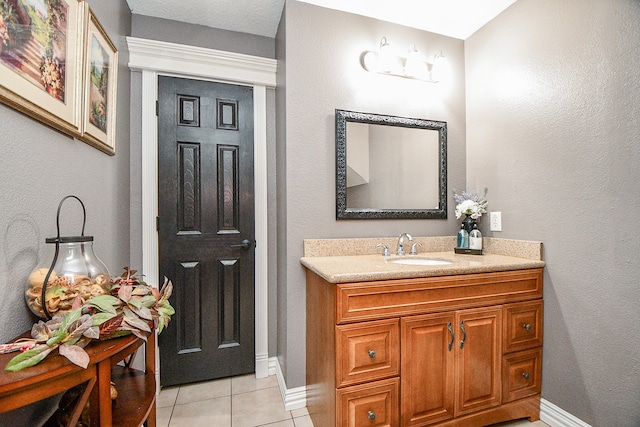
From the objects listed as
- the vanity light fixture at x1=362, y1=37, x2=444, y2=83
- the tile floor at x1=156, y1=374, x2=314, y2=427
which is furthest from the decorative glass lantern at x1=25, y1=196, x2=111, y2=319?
the vanity light fixture at x1=362, y1=37, x2=444, y2=83

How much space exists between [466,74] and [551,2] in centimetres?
63

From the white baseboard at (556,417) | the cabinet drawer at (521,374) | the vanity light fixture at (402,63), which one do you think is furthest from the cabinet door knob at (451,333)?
the vanity light fixture at (402,63)

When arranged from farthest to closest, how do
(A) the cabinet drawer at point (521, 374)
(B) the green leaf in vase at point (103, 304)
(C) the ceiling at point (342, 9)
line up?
(C) the ceiling at point (342, 9) < (A) the cabinet drawer at point (521, 374) < (B) the green leaf in vase at point (103, 304)

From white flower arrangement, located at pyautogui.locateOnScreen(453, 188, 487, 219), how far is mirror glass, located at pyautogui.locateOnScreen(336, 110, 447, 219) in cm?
13

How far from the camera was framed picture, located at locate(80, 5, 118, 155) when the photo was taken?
1.30m

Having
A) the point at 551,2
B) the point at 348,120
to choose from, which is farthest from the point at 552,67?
the point at 348,120

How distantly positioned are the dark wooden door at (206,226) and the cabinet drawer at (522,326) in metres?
1.60

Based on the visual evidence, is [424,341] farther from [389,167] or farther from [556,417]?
[389,167]

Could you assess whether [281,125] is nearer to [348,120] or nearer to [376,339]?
[348,120]

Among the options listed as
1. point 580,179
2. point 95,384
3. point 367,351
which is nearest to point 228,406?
point 367,351

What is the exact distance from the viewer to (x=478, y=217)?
2031 millimetres

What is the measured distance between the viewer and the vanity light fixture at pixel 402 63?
1.94 metres

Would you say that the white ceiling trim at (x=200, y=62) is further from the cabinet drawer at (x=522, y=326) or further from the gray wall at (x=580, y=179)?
the cabinet drawer at (x=522, y=326)

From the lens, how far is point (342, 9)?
190 cm
